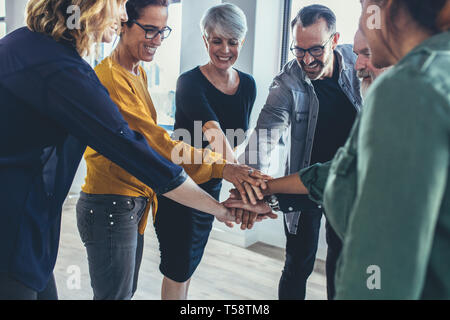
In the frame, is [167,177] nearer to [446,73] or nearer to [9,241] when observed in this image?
[9,241]

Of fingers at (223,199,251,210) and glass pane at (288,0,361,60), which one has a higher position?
glass pane at (288,0,361,60)

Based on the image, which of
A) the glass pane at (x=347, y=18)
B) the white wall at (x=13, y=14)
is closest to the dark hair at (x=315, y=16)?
the glass pane at (x=347, y=18)

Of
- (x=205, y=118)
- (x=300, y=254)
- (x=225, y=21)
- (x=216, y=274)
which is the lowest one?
(x=216, y=274)

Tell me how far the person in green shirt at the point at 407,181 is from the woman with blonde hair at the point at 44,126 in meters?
0.66

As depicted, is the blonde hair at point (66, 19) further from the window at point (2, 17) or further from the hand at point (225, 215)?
the window at point (2, 17)

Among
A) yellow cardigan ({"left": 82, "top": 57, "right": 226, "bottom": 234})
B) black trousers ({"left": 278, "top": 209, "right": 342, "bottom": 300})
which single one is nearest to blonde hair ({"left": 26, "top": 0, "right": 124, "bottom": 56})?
yellow cardigan ({"left": 82, "top": 57, "right": 226, "bottom": 234})

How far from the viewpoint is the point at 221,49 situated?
74.3 inches

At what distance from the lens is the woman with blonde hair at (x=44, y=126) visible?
33.9 inches

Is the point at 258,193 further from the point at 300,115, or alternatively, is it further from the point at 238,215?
the point at 300,115

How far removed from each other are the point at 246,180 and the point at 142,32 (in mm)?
730

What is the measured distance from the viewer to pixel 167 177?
1159 mm

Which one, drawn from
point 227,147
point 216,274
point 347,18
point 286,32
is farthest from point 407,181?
point 286,32

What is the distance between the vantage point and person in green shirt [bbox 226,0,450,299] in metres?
0.48

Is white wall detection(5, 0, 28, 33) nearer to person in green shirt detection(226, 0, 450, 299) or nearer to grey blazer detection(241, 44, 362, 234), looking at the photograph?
grey blazer detection(241, 44, 362, 234)
